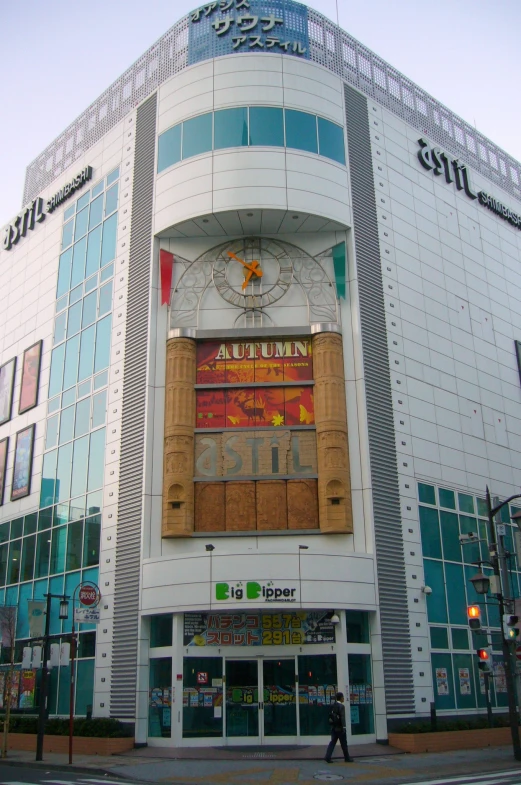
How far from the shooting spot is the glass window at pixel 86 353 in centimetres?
3700

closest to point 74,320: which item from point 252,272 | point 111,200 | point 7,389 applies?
point 111,200

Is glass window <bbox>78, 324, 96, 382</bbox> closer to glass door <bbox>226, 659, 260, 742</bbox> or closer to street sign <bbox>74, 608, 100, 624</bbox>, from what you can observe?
street sign <bbox>74, 608, 100, 624</bbox>

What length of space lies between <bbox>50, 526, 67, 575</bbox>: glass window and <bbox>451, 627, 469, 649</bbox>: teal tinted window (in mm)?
18321

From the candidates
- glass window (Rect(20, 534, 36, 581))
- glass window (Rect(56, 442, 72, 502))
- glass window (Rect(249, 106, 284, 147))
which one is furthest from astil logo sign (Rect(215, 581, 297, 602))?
glass window (Rect(249, 106, 284, 147))

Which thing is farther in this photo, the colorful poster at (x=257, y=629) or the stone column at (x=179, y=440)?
the stone column at (x=179, y=440)

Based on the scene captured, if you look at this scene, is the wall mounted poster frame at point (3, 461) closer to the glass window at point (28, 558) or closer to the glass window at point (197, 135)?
the glass window at point (28, 558)

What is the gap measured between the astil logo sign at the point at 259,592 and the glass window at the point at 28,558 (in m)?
15.6

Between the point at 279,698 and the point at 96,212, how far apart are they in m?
27.3

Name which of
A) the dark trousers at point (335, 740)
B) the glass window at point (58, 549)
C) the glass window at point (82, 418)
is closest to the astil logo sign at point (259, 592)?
the dark trousers at point (335, 740)

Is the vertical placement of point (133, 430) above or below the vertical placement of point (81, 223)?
below

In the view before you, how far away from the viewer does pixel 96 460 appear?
3419 cm

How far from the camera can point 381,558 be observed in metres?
29.2

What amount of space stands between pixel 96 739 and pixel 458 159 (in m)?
36.9

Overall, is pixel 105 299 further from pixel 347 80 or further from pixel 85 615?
pixel 85 615
